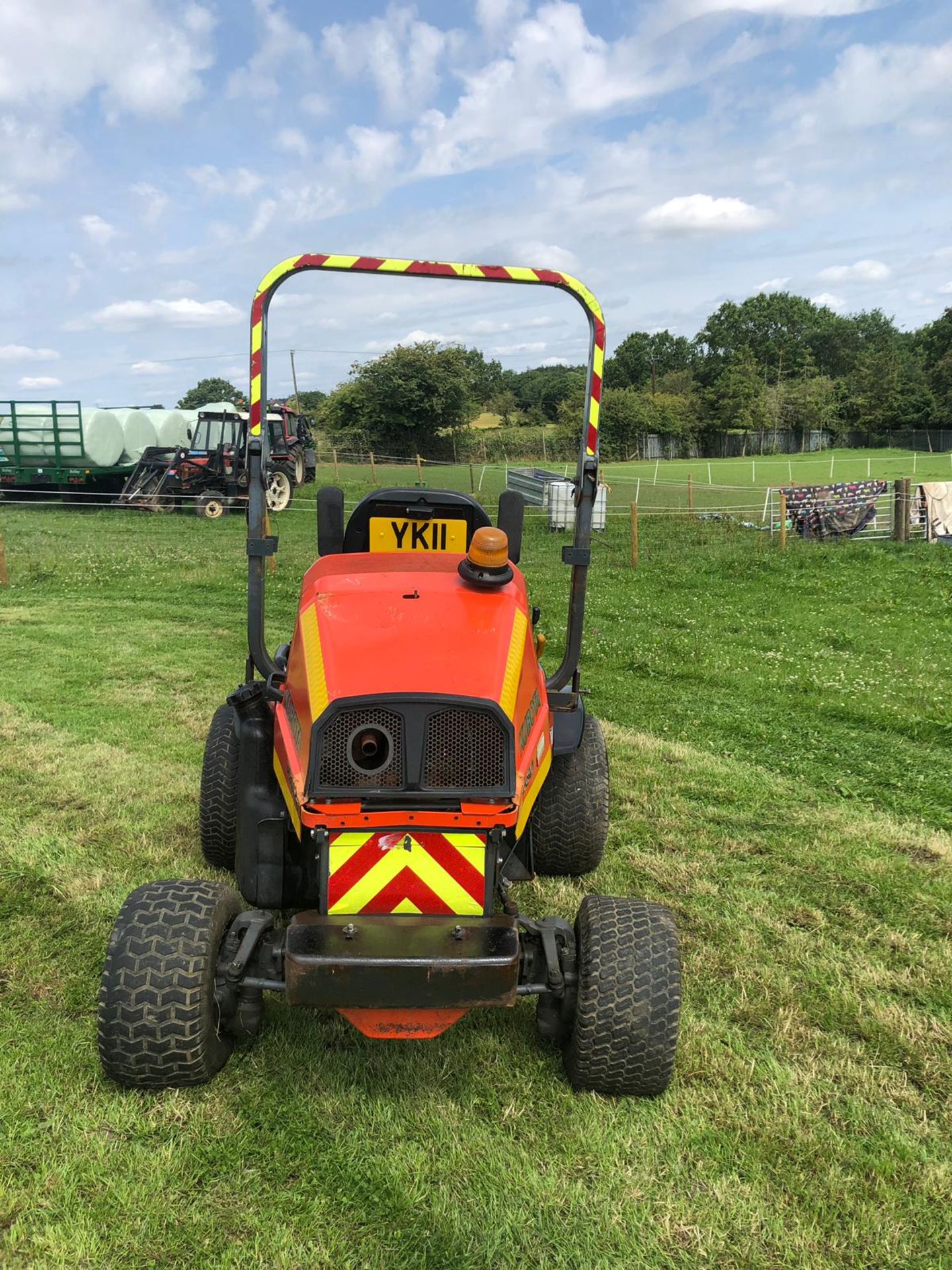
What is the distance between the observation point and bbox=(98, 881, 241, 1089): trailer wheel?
2.53 m

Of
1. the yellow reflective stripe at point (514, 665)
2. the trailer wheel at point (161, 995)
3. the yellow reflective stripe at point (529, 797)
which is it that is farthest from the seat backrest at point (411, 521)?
the trailer wheel at point (161, 995)

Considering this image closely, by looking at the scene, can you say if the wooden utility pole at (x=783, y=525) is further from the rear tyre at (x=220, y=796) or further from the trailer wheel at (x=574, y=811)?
the rear tyre at (x=220, y=796)

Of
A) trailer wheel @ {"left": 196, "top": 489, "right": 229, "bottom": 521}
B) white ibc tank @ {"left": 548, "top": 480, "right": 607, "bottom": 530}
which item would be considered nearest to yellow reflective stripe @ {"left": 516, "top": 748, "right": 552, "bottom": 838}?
white ibc tank @ {"left": 548, "top": 480, "right": 607, "bottom": 530}

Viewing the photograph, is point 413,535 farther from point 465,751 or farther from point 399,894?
point 399,894

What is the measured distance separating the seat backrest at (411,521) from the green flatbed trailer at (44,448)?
19.9 meters

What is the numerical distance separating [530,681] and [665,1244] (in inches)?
62.9

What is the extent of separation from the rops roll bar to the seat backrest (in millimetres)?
468

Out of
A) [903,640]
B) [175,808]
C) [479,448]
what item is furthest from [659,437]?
[175,808]

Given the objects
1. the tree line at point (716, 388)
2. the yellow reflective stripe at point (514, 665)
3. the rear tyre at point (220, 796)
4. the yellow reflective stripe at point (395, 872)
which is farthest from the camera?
the tree line at point (716, 388)

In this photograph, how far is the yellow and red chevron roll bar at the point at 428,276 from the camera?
3508mm

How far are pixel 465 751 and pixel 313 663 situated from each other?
0.56 meters

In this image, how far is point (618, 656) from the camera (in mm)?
8359

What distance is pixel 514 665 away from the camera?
111 inches

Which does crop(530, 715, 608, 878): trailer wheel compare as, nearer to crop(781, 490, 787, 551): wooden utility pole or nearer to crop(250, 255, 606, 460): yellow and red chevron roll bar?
crop(250, 255, 606, 460): yellow and red chevron roll bar
